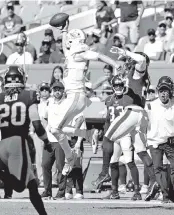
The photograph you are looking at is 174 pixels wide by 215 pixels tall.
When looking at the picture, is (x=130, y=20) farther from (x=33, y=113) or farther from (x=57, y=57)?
(x=33, y=113)

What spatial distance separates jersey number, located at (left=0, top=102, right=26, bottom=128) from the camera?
→ 8820 mm

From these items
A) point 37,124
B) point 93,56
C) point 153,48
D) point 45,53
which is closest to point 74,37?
point 93,56

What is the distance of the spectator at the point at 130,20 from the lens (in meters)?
18.2

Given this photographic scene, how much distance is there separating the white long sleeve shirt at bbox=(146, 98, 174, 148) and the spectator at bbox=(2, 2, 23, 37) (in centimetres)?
780

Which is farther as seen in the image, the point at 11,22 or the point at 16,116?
the point at 11,22

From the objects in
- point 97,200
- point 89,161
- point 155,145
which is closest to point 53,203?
point 97,200

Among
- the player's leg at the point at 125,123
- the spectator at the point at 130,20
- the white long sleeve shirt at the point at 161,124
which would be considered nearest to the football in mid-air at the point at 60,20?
the player's leg at the point at 125,123

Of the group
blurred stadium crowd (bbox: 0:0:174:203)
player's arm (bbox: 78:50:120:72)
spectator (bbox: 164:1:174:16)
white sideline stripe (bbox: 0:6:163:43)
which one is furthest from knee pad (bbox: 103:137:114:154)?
white sideline stripe (bbox: 0:6:163:43)

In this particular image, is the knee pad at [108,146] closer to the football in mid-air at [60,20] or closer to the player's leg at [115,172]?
the player's leg at [115,172]

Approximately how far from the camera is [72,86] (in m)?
11.9

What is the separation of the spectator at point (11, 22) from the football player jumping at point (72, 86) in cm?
728

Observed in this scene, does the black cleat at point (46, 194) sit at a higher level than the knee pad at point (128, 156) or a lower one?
lower

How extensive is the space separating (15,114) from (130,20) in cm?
994

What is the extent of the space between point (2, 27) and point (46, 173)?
7.59m
